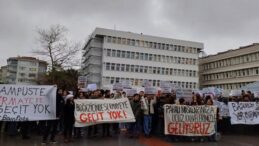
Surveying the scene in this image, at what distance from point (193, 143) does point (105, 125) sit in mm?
3863

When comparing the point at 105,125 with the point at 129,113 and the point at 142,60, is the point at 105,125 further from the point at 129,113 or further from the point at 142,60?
the point at 142,60

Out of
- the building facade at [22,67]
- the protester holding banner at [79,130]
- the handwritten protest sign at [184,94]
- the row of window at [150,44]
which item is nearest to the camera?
the protester holding banner at [79,130]

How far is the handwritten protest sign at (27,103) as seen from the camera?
1377cm

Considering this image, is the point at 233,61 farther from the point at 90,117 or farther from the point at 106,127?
the point at 90,117

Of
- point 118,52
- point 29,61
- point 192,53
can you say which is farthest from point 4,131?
point 29,61

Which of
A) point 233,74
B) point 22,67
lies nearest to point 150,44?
point 233,74

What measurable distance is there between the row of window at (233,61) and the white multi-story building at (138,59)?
29.1 feet

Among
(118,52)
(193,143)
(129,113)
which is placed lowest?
(193,143)

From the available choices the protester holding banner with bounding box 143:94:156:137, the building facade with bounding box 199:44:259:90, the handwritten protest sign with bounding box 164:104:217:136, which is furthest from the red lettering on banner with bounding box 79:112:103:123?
the building facade with bounding box 199:44:259:90

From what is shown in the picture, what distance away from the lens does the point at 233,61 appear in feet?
334

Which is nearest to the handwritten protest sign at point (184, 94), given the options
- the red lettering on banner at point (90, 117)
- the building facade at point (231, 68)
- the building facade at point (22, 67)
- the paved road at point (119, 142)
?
the paved road at point (119, 142)

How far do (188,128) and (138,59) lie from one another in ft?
259

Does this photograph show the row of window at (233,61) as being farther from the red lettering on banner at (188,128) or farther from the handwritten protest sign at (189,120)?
the red lettering on banner at (188,128)

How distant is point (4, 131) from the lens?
50.4 ft
